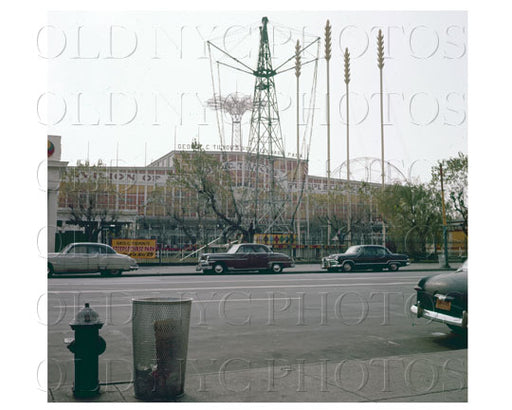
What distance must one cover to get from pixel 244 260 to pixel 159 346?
804 inches

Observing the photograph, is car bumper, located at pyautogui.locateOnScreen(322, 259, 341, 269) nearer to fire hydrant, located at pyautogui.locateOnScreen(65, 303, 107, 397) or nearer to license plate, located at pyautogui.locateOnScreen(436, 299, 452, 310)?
license plate, located at pyautogui.locateOnScreen(436, 299, 452, 310)

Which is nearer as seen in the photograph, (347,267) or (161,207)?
(347,267)

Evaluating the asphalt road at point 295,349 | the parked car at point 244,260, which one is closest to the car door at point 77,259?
the parked car at point 244,260

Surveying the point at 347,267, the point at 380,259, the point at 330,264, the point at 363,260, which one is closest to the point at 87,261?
the point at 330,264

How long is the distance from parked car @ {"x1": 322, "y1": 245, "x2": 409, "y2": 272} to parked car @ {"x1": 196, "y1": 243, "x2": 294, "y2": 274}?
7.92 feet

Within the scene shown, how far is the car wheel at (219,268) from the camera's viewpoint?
24720mm

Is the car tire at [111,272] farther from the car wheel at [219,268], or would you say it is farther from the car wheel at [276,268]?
the car wheel at [276,268]

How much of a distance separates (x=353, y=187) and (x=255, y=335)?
142 feet

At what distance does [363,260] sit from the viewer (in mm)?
28078

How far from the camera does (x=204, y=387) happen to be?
220 inches

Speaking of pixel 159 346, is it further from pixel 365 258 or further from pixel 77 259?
pixel 365 258

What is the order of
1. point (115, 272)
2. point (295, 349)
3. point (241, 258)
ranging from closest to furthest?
point (295, 349), point (115, 272), point (241, 258)
